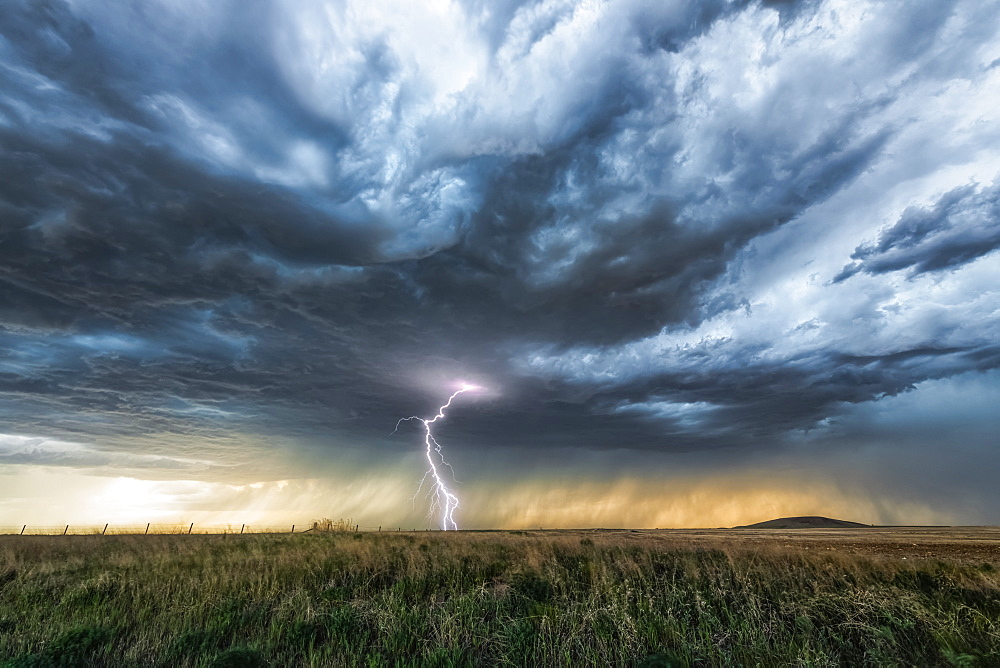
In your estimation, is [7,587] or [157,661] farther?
[7,587]

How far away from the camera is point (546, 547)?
19188 millimetres

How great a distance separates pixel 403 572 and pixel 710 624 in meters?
8.02

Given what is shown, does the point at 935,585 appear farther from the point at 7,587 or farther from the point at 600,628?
the point at 7,587

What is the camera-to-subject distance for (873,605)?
8.02 metres

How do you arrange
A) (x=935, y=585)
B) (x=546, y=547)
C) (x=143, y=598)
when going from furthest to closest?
(x=546, y=547), (x=935, y=585), (x=143, y=598)

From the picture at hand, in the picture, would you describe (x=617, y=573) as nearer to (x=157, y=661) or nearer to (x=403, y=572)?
(x=403, y=572)

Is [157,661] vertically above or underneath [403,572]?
underneath

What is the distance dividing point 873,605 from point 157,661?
11.5m

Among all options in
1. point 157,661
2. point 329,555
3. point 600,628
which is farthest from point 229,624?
point 329,555

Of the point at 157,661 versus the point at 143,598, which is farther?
the point at 143,598

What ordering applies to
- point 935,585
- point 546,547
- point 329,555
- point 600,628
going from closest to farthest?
point 600,628 → point 935,585 → point 329,555 → point 546,547

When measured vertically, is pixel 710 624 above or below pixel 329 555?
below

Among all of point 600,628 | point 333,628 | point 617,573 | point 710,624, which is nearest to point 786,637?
point 710,624

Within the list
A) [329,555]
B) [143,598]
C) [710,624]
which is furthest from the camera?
[329,555]
